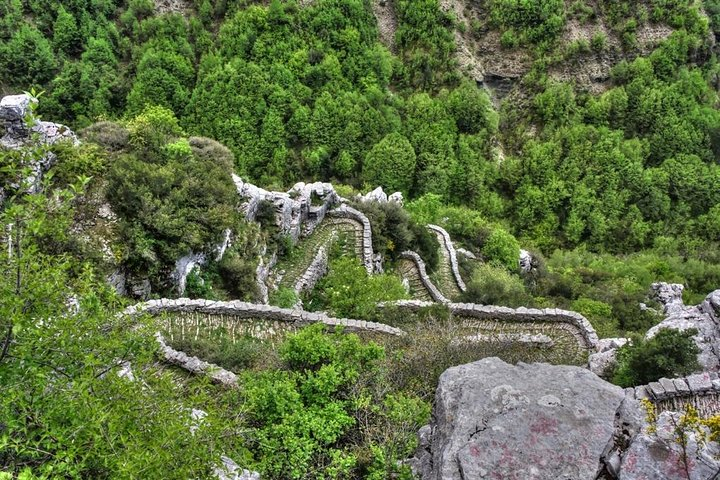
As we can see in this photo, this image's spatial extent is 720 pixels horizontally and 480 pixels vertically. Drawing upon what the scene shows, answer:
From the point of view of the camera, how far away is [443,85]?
62250 millimetres

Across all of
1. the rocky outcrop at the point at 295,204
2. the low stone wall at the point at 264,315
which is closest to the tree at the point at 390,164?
the rocky outcrop at the point at 295,204

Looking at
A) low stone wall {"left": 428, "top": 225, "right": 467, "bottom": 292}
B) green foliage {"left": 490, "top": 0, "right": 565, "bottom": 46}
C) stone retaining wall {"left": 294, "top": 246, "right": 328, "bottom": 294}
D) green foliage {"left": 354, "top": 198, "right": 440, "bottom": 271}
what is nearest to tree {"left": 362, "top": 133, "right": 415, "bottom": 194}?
low stone wall {"left": 428, "top": 225, "right": 467, "bottom": 292}

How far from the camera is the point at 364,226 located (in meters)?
27.5

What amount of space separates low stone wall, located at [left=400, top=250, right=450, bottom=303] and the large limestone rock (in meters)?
17.6

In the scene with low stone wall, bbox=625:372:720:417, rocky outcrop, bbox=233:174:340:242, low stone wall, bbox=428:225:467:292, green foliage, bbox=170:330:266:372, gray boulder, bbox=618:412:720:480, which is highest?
gray boulder, bbox=618:412:720:480

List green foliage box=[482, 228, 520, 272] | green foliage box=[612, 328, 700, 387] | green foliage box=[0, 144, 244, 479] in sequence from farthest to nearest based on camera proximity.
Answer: green foliage box=[482, 228, 520, 272]
green foliage box=[612, 328, 700, 387]
green foliage box=[0, 144, 244, 479]

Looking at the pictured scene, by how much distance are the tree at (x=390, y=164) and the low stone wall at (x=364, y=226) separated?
2358 cm

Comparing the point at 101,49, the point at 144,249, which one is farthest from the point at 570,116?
the point at 144,249

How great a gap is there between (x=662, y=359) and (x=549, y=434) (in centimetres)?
898

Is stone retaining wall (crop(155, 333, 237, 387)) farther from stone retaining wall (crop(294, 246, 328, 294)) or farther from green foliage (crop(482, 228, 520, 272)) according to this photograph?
green foliage (crop(482, 228, 520, 272))

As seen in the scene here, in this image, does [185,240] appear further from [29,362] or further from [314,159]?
[314,159]

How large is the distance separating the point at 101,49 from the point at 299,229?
41.5m

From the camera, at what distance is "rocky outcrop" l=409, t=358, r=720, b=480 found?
6.39 m

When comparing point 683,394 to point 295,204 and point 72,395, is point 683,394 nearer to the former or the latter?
point 72,395
